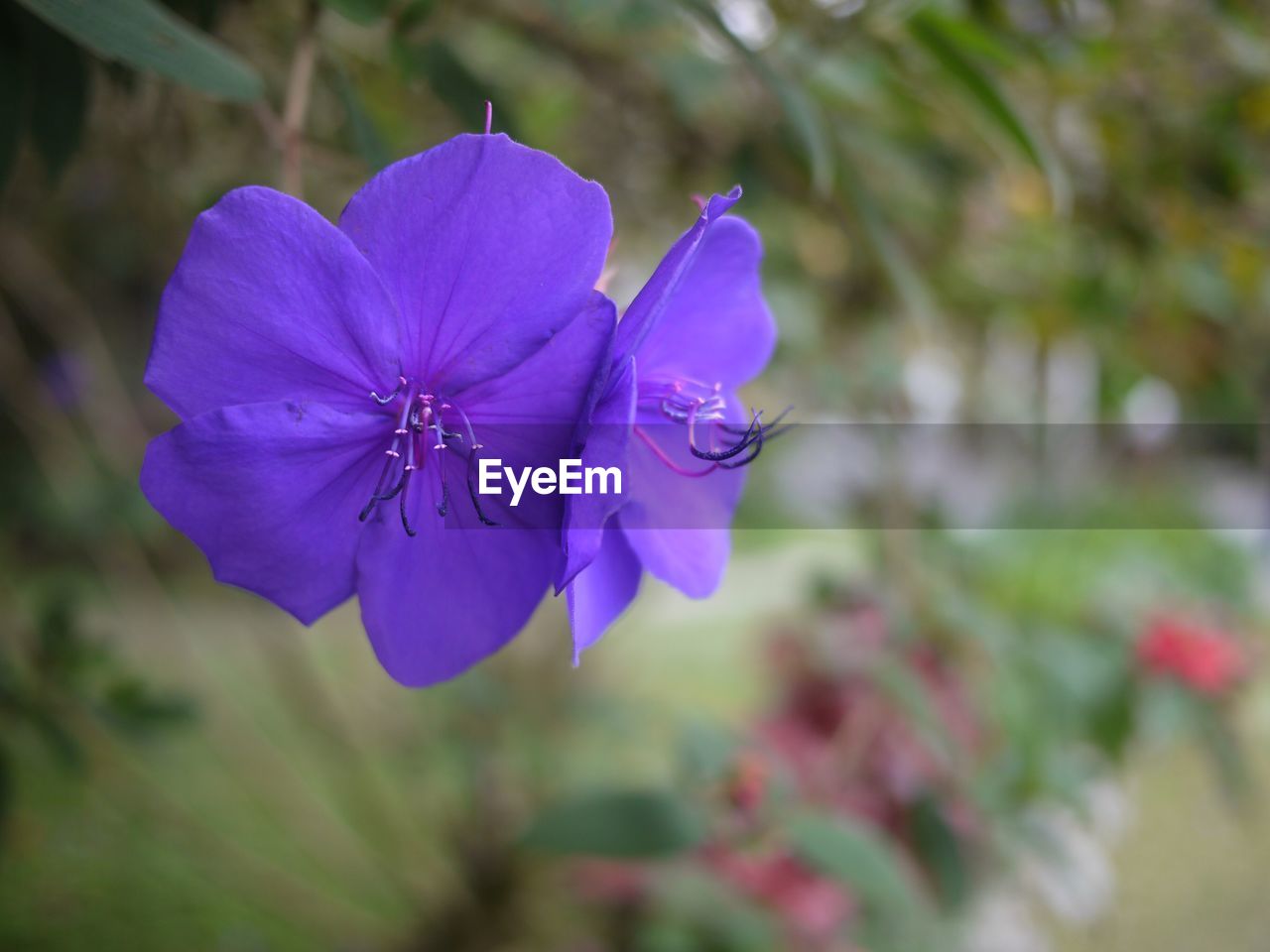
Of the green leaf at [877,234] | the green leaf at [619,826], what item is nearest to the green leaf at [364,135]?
the green leaf at [877,234]

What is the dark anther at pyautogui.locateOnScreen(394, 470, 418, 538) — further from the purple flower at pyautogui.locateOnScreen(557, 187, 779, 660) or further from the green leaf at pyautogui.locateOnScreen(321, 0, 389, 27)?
the green leaf at pyautogui.locateOnScreen(321, 0, 389, 27)

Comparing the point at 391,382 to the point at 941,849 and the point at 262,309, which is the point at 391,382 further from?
the point at 941,849

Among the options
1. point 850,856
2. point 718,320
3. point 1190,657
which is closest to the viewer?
point 718,320

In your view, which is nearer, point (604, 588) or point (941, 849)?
point (604, 588)

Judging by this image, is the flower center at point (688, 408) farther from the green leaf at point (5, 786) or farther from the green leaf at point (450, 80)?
the green leaf at point (5, 786)

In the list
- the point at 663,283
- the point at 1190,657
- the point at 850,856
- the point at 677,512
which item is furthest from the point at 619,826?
the point at 1190,657

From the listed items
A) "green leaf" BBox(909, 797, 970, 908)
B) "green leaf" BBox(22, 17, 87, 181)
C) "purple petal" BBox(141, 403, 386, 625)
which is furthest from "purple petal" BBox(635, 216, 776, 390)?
"green leaf" BBox(909, 797, 970, 908)

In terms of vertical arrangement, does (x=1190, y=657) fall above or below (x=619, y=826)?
above
